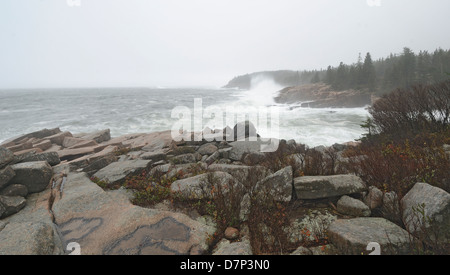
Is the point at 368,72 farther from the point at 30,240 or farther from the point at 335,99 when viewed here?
the point at 30,240

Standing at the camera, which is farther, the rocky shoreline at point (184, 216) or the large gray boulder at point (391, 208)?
the large gray boulder at point (391, 208)

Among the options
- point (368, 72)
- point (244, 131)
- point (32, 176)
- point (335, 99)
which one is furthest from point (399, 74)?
point (32, 176)

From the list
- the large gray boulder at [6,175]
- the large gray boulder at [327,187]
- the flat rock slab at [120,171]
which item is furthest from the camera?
the flat rock slab at [120,171]

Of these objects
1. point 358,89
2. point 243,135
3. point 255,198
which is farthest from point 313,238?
point 358,89

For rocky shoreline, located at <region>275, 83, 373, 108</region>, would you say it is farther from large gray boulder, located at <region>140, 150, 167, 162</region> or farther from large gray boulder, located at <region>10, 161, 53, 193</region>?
large gray boulder, located at <region>10, 161, 53, 193</region>

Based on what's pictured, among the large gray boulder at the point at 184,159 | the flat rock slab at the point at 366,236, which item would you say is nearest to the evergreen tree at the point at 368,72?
the large gray boulder at the point at 184,159

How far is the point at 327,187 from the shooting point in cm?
363

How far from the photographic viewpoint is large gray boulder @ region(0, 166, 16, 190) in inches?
167

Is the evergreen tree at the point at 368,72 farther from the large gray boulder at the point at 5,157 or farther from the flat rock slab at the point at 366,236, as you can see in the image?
the large gray boulder at the point at 5,157

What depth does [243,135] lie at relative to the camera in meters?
10.8

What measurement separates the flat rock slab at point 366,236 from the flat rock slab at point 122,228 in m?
1.84

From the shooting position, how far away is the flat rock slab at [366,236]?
2.35 meters

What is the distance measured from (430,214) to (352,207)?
0.91 m
